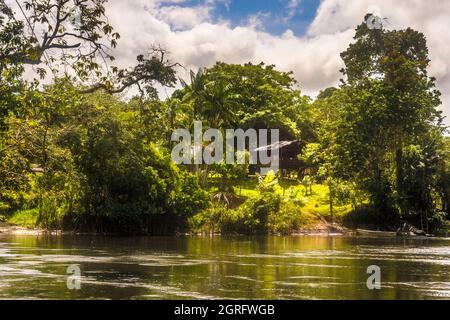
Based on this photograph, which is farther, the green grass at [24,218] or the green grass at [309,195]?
the green grass at [309,195]

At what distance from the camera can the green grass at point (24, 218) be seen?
5091cm

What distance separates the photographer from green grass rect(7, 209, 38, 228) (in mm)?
50906

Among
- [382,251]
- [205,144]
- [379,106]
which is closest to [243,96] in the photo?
[205,144]

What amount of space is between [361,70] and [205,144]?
61.2ft

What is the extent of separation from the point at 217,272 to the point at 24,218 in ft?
109

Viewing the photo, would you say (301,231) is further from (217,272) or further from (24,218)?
(217,272)

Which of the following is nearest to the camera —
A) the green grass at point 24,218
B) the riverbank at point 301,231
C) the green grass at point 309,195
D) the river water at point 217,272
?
the river water at point 217,272

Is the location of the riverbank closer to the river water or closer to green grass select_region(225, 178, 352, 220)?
green grass select_region(225, 178, 352, 220)

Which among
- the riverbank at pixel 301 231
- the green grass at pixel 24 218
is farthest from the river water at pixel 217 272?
the green grass at pixel 24 218

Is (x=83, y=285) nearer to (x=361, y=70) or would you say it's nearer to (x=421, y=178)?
(x=421, y=178)

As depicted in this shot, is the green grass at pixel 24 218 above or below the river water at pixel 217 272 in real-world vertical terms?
above

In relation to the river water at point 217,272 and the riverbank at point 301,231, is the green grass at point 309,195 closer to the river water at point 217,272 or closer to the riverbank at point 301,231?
the riverbank at point 301,231

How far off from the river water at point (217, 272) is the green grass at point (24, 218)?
15.6m

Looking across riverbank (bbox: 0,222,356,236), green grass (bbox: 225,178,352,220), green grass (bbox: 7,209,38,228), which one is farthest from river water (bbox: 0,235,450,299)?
green grass (bbox: 225,178,352,220)
